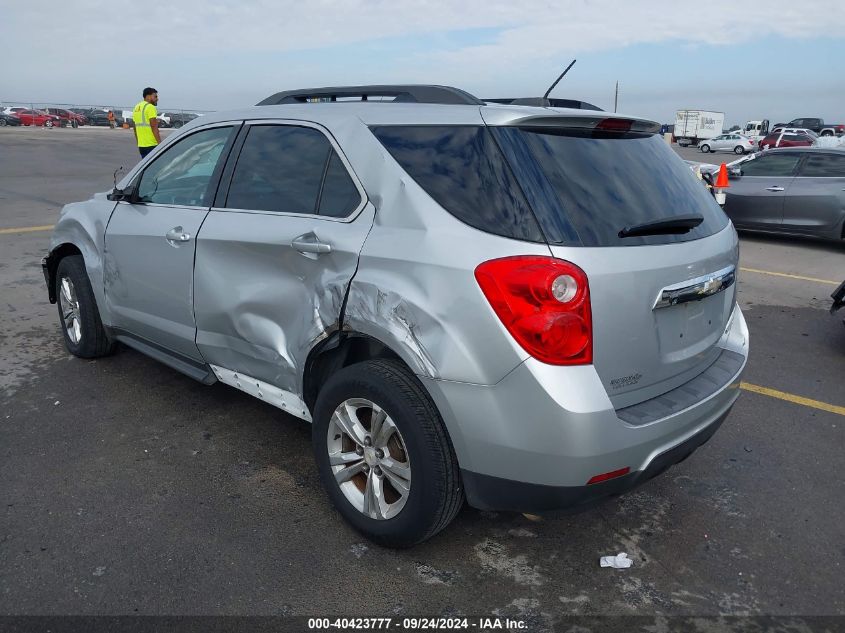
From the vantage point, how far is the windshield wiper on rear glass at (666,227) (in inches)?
105

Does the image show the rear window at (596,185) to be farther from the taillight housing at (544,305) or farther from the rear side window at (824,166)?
the rear side window at (824,166)

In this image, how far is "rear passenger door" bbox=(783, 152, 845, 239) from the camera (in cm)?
1001

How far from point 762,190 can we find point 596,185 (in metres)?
9.11

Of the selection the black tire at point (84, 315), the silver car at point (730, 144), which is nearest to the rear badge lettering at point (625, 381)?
the black tire at point (84, 315)

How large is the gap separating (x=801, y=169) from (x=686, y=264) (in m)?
9.07

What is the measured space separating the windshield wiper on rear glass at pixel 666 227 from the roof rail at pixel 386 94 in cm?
81

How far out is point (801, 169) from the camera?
10.5 m

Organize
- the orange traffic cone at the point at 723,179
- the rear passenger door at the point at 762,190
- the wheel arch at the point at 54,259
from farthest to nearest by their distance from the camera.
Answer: the orange traffic cone at the point at 723,179 < the rear passenger door at the point at 762,190 < the wheel arch at the point at 54,259

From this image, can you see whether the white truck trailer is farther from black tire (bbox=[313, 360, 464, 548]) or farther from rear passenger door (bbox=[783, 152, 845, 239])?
black tire (bbox=[313, 360, 464, 548])

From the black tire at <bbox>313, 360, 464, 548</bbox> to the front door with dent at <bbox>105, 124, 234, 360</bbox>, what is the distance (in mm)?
1317

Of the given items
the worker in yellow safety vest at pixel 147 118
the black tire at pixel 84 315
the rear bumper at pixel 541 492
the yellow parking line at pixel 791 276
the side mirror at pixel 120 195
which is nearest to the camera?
the rear bumper at pixel 541 492

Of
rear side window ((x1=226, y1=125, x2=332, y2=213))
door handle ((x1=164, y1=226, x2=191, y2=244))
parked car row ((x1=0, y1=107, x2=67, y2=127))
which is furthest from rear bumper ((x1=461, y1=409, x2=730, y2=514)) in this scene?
parked car row ((x1=0, y1=107, x2=67, y2=127))

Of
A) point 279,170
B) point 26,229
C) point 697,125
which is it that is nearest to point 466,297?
point 279,170

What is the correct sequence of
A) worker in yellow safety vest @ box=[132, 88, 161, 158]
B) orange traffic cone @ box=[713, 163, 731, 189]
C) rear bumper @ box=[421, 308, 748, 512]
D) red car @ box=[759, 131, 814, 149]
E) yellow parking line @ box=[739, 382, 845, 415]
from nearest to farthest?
rear bumper @ box=[421, 308, 748, 512] < yellow parking line @ box=[739, 382, 845, 415] < orange traffic cone @ box=[713, 163, 731, 189] < worker in yellow safety vest @ box=[132, 88, 161, 158] < red car @ box=[759, 131, 814, 149]
